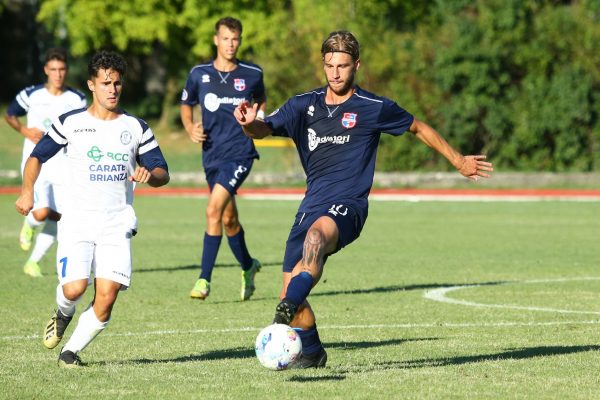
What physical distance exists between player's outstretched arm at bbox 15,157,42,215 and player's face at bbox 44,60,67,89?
613cm

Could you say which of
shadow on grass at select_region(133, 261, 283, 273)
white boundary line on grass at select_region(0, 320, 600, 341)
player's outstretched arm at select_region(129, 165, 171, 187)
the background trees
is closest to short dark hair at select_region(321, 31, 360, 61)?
player's outstretched arm at select_region(129, 165, 171, 187)

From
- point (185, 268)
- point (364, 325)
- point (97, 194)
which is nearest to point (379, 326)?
point (364, 325)

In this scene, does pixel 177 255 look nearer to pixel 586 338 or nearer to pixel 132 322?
pixel 132 322

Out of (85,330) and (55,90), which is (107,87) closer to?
(85,330)

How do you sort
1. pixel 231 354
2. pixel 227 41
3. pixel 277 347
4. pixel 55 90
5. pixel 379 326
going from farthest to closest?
pixel 55 90 → pixel 227 41 → pixel 379 326 → pixel 231 354 → pixel 277 347

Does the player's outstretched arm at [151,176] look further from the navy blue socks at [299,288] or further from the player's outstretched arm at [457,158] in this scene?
the player's outstretched arm at [457,158]

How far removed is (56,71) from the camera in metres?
14.3

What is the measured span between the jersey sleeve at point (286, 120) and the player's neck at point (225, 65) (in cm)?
487

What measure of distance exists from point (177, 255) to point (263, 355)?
403 inches

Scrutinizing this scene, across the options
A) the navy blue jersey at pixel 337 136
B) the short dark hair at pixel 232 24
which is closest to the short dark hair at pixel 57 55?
the short dark hair at pixel 232 24

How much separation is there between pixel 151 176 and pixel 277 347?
172 centimetres

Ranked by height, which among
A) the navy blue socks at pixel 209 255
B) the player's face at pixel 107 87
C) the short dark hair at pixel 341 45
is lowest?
the navy blue socks at pixel 209 255

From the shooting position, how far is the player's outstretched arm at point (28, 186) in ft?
26.9

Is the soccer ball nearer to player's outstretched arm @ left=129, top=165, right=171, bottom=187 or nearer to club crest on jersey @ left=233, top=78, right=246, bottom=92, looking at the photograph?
player's outstretched arm @ left=129, top=165, right=171, bottom=187
